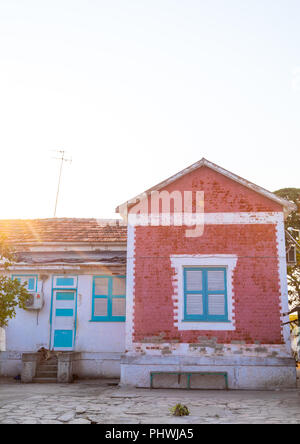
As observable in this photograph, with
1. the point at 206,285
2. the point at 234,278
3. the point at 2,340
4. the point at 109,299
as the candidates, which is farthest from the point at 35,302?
the point at 234,278

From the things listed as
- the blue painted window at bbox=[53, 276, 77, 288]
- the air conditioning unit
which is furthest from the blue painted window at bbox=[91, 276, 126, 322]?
the air conditioning unit

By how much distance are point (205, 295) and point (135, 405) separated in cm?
396

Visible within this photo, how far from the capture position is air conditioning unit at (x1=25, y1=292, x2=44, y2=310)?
1462 cm

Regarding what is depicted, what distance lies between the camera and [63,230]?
17516 mm

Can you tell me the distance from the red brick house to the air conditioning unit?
4.11 meters

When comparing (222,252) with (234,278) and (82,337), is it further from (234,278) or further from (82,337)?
(82,337)

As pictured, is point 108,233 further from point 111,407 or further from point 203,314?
point 111,407

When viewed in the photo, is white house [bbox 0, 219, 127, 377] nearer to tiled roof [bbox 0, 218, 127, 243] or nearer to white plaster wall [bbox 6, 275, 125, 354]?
white plaster wall [bbox 6, 275, 125, 354]

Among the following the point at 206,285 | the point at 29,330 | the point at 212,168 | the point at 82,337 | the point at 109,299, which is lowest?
the point at 82,337

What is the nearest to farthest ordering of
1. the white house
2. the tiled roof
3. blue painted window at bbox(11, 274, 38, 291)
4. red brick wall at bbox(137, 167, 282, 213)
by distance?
red brick wall at bbox(137, 167, 282, 213)
the white house
blue painted window at bbox(11, 274, 38, 291)
the tiled roof

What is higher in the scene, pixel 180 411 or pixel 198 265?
pixel 198 265

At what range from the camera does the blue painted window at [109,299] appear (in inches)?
571

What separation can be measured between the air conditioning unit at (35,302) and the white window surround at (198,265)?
5.32 metres
